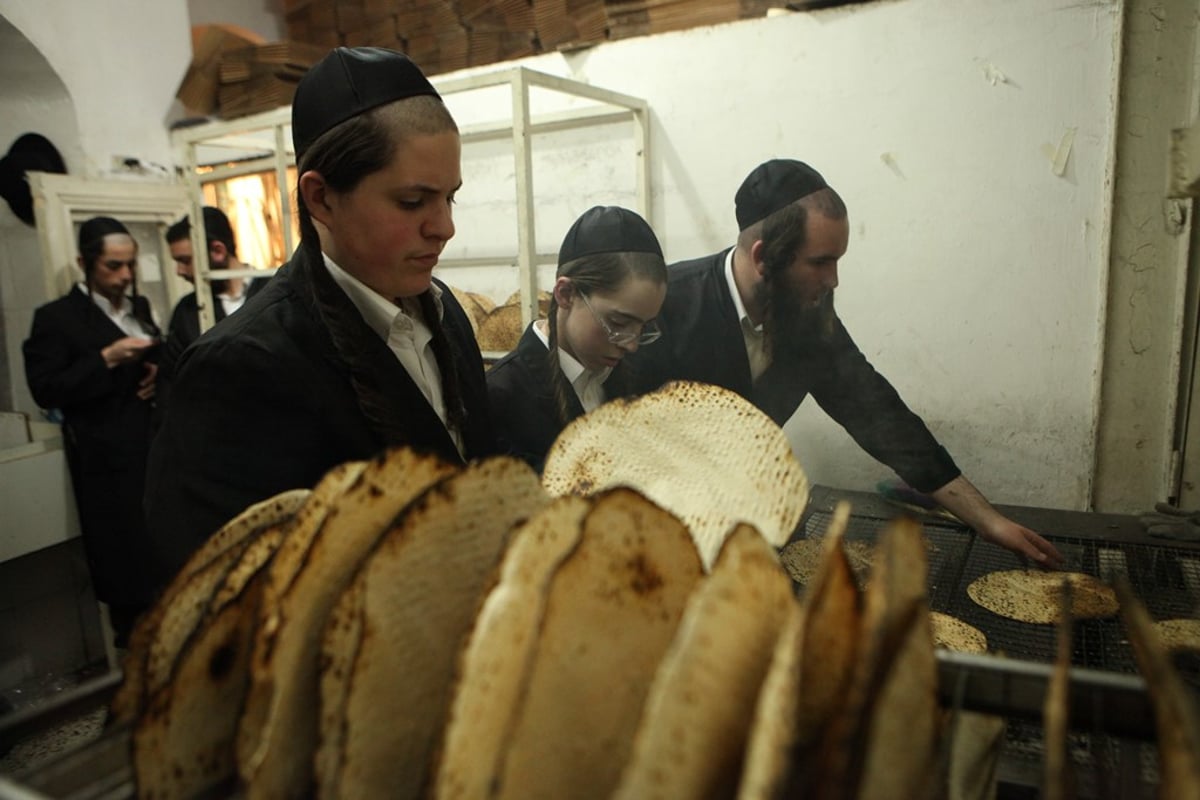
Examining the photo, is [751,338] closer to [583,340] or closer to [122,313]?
[583,340]

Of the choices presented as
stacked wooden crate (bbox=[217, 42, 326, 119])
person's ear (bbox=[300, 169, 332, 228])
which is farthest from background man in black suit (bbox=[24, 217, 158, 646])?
person's ear (bbox=[300, 169, 332, 228])

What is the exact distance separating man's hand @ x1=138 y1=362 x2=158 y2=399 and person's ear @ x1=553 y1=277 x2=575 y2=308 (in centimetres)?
272

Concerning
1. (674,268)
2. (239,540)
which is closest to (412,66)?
(239,540)

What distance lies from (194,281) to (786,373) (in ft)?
10.8

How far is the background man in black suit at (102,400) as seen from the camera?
384 centimetres

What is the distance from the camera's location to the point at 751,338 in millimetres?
2828

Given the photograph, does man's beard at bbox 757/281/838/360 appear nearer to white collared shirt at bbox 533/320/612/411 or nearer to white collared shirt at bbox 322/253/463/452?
white collared shirt at bbox 533/320/612/411

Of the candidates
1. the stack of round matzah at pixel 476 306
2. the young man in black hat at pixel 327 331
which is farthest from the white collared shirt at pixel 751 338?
the young man in black hat at pixel 327 331

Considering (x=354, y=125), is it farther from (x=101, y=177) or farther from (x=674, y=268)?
(x=101, y=177)

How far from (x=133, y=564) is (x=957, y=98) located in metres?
4.28

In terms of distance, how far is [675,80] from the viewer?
3.21 metres

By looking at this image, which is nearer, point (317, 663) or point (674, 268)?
point (317, 663)

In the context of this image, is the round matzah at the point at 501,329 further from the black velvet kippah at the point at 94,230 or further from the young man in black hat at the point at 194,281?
the black velvet kippah at the point at 94,230

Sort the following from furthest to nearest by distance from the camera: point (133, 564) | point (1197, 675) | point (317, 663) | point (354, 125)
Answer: point (133, 564) → point (1197, 675) → point (354, 125) → point (317, 663)
